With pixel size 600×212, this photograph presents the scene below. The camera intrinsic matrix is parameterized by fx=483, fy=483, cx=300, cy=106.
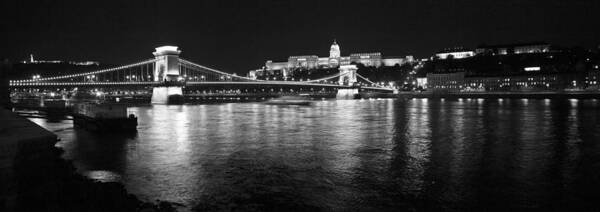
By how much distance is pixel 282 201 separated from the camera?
29.2 ft

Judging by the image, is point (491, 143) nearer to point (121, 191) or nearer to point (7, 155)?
point (121, 191)

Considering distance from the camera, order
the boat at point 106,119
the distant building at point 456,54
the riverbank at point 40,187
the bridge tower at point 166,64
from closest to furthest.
→ the riverbank at point 40,187 → the boat at point 106,119 → the bridge tower at point 166,64 → the distant building at point 456,54

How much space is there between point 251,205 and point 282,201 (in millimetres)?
624

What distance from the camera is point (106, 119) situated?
21.0m

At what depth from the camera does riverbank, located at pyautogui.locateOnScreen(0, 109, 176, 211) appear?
5188 millimetres

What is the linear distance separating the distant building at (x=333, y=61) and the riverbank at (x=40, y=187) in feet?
443

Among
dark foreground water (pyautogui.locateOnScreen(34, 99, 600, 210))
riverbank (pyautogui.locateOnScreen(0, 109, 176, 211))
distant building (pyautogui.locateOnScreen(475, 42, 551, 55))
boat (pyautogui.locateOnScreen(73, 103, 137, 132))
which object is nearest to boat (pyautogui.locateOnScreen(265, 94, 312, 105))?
boat (pyautogui.locateOnScreen(73, 103, 137, 132))

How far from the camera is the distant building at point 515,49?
116 m

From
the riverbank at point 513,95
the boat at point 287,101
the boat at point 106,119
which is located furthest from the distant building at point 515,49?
the boat at point 106,119

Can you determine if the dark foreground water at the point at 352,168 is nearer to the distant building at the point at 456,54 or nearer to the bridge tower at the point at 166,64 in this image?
the bridge tower at the point at 166,64

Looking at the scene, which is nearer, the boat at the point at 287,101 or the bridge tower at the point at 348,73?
the boat at the point at 287,101

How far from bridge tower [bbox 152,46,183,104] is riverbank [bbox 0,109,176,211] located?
50.6 m

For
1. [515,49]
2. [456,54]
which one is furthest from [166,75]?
[515,49]

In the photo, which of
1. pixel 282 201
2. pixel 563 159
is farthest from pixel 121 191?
pixel 563 159
